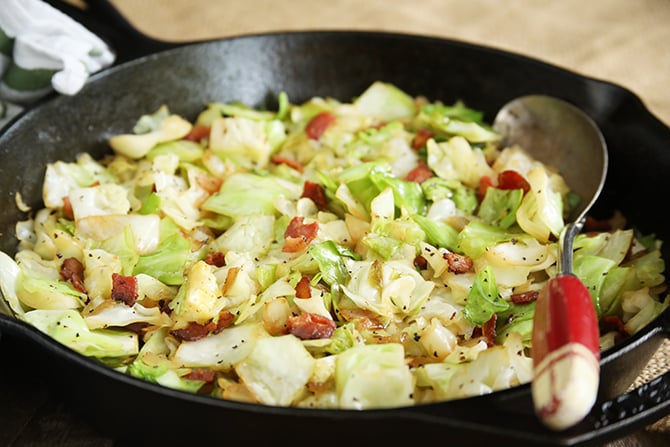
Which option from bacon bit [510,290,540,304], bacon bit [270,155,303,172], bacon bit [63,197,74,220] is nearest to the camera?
bacon bit [510,290,540,304]

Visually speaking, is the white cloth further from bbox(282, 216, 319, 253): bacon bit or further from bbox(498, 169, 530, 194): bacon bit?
bbox(498, 169, 530, 194): bacon bit

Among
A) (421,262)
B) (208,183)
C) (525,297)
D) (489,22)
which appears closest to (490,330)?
(525,297)

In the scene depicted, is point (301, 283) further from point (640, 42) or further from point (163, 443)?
point (640, 42)

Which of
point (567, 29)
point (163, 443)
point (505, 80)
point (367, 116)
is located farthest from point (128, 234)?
point (567, 29)

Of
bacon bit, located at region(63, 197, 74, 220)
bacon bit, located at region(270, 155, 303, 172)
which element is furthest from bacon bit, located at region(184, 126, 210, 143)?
bacon bit, located at region(63, 197, 74, 220)

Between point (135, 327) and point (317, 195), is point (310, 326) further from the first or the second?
point (317, 195)

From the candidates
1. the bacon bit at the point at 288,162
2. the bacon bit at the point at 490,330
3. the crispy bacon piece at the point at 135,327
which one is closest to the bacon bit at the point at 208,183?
the bacon bit at the point at 288,162
